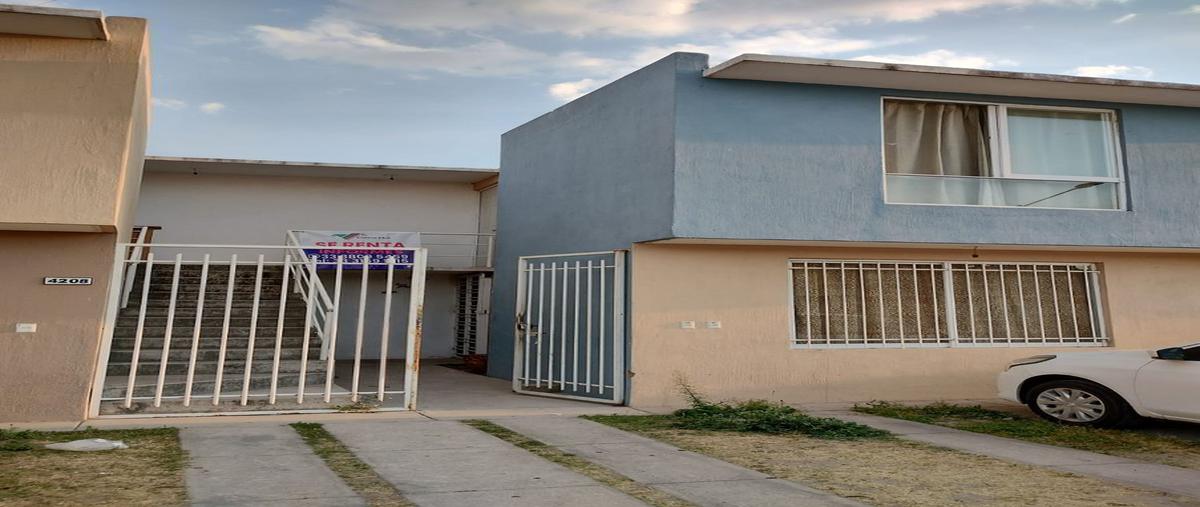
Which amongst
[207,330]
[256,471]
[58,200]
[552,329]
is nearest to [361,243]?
[207,330]

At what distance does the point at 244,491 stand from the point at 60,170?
4.51 m

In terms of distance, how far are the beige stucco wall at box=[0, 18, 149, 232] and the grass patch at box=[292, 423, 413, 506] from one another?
9.59 feet

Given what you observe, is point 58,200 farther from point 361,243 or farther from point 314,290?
point 361,243

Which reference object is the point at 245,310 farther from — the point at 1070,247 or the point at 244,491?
the point at 1070,247

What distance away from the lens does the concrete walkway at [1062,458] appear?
517 cm

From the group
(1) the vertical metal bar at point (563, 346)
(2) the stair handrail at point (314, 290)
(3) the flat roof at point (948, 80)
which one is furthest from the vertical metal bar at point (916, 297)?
(2) the stair handrail at point (314, 290)

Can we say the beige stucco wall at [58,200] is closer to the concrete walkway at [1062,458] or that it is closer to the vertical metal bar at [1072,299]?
the concrete walkway at [1062,458]

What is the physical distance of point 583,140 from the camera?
10641 millimetres

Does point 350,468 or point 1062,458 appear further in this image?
point 1062,458

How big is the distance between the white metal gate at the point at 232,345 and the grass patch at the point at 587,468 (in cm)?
171

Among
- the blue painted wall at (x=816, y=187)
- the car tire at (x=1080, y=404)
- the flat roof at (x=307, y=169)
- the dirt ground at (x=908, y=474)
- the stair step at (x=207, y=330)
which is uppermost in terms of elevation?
the flat roof at (x=307, y=169)

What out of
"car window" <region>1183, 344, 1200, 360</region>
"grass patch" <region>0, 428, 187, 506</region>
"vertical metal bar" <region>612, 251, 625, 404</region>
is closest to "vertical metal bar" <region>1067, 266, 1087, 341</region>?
"car window" <region>1183, 344, 1200, 360</region>

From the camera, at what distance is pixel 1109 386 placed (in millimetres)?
7281

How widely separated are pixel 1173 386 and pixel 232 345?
10.9 meters
